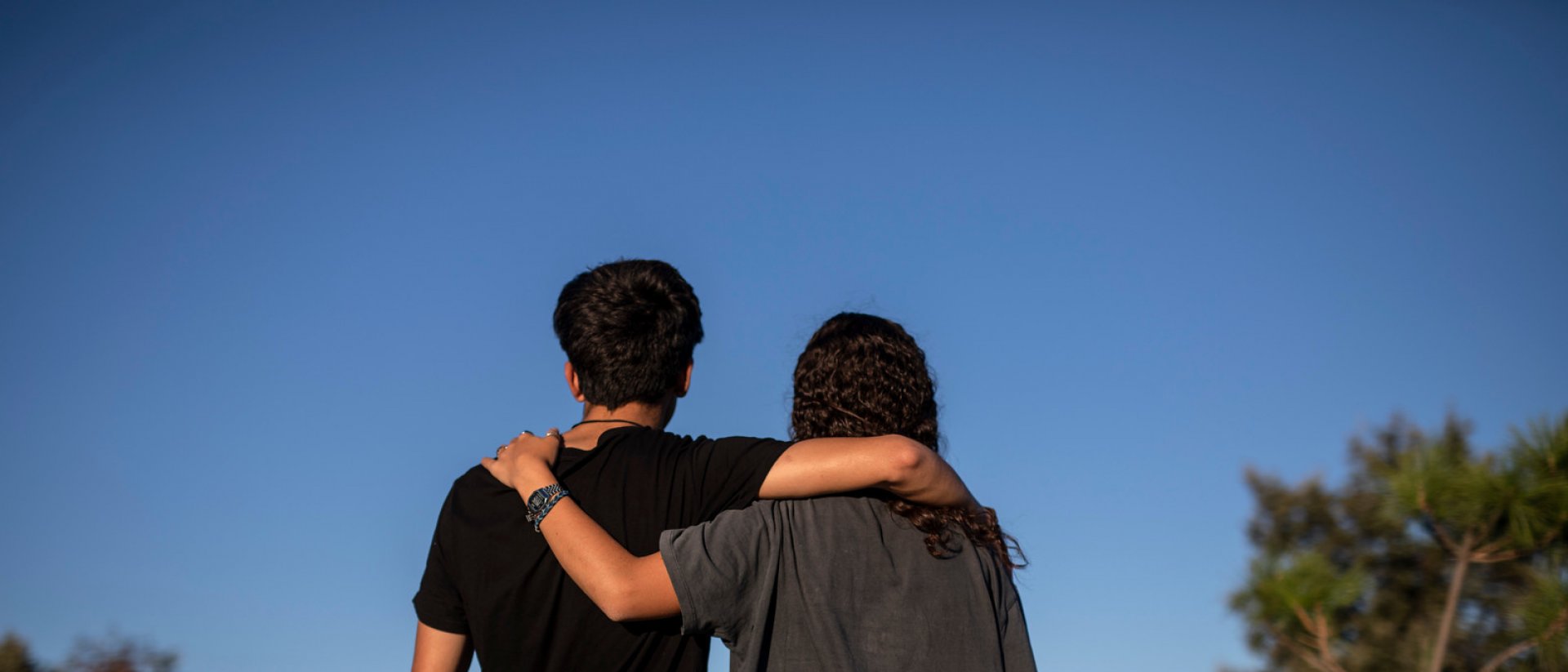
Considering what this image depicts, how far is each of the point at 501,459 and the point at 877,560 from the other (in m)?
0.89

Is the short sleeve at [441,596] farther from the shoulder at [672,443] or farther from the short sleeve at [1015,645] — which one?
the short sleeve at [1015,645]

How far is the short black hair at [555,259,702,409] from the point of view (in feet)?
8.32

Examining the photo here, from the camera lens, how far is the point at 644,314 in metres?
2.55

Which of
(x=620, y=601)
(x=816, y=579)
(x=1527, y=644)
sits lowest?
(x=620, y=601)

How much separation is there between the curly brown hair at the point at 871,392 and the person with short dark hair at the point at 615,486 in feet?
0.78

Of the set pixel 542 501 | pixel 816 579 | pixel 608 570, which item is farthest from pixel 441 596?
pixel 816 579

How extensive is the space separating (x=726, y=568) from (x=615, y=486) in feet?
1.10

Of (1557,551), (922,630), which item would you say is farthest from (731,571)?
(1557,551)

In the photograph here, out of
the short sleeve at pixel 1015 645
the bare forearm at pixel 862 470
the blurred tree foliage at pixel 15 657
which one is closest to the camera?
the bare forearm at pixel 862 470

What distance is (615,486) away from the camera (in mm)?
2422

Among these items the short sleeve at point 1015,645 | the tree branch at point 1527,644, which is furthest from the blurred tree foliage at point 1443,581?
the short sleeve at point 1015,645

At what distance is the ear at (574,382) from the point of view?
2631mm

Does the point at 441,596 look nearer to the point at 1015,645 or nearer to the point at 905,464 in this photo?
the point at 905,464

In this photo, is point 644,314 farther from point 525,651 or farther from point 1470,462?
point 1470,462
